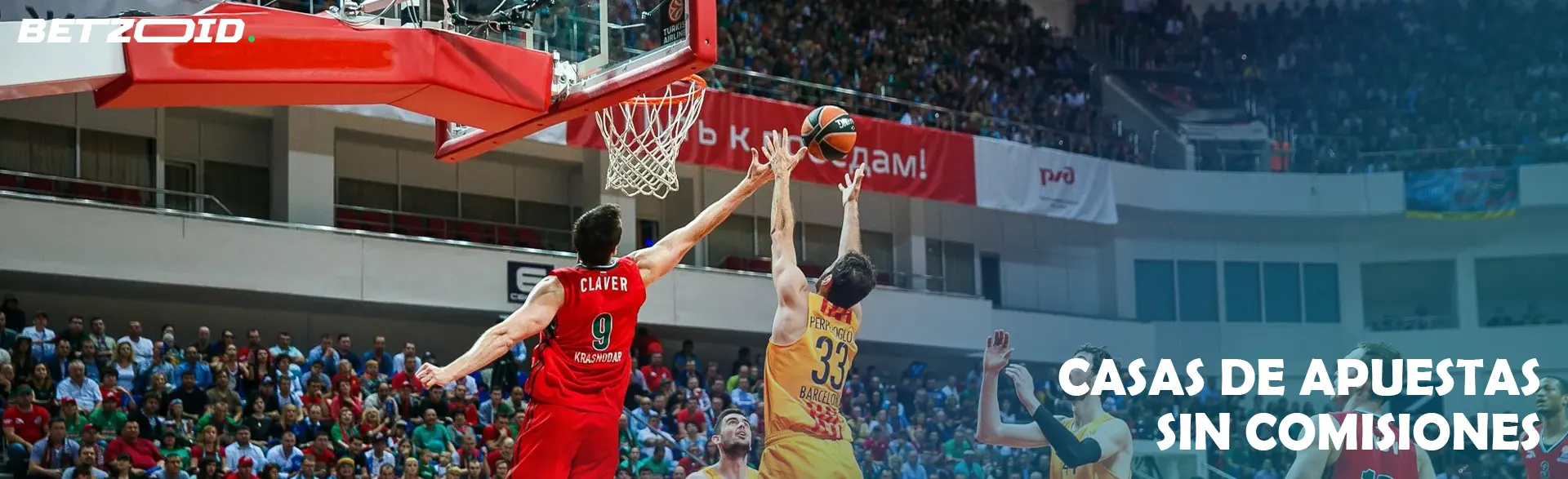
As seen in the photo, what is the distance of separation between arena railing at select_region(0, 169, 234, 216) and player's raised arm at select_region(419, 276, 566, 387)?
1247 cm

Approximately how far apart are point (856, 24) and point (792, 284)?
59.5 ft

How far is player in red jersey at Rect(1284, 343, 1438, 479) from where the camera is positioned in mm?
9422

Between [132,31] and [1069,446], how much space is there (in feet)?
17.1

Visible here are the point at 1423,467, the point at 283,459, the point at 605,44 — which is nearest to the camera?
the point at 605,44

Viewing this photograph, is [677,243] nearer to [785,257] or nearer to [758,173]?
[758,173]

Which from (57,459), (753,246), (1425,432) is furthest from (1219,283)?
(57,459)

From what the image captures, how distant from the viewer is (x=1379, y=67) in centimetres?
3131

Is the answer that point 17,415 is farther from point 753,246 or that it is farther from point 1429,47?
point 1429,47

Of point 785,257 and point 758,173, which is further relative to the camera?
point 785,257

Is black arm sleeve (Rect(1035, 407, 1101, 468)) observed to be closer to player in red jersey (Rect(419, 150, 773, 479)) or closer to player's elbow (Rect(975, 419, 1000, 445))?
player's elbow (Rect(975, 419, 1000, 445))

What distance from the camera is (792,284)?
349 inches

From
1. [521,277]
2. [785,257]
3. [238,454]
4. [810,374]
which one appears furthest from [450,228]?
[785,257]

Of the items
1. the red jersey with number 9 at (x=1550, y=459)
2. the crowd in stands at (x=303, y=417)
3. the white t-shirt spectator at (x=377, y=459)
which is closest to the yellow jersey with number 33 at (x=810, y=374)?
the red jersey with number 9 at (x=1550, y=459)

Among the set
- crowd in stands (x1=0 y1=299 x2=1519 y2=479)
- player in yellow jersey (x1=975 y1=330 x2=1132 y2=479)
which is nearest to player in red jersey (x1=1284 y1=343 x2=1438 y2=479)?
player in yellow jersey (x1=975 y1=330 x2=1132 y2=479)
